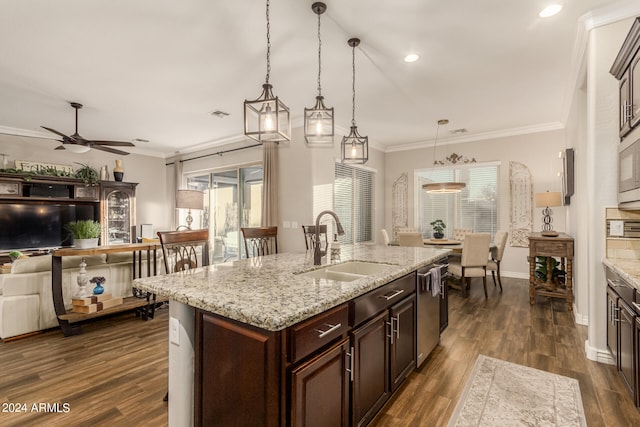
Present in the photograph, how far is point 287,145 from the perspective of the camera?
5344 mm

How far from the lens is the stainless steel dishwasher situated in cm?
238

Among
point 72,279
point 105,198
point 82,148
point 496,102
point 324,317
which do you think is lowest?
point 72,279

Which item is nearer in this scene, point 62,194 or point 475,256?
point 475,256

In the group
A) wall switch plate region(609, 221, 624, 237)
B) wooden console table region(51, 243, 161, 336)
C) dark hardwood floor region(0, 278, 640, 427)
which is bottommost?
dark hardwood floor region(0, 278, 640, 427)

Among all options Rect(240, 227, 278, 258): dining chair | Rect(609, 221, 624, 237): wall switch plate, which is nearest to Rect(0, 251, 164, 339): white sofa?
Rect(240, 227, 278, 258): dining chair

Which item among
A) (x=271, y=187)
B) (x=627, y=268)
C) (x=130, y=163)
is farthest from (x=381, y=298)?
(x=130, y=163)

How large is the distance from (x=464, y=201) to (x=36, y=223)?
835 cm

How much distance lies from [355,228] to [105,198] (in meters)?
5.22

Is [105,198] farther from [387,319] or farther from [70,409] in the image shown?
[387,319]

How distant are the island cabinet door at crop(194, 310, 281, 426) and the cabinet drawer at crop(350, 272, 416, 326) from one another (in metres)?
0.53

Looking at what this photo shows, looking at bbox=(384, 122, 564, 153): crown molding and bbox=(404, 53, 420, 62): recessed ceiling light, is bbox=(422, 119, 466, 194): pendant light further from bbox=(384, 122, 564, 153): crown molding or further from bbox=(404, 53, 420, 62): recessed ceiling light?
bbox=(404, 53, 420, 62): recessed ceiling light

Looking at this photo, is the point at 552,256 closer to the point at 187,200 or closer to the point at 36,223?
the point at 187,200

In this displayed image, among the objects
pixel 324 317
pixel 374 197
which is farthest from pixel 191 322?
pixel 374 197

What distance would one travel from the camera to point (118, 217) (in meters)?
6.65
